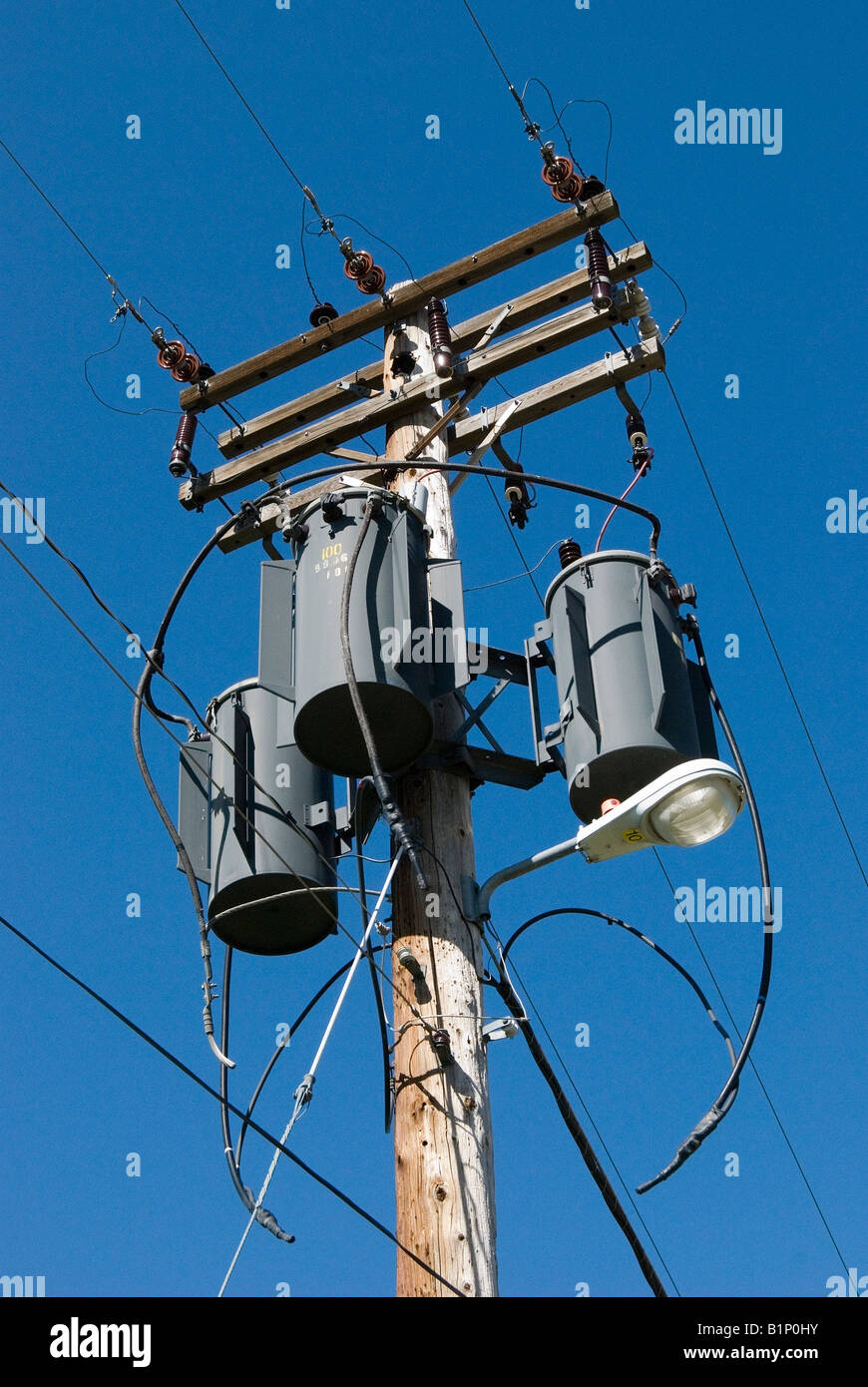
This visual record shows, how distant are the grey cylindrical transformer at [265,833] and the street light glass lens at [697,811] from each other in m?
1.60

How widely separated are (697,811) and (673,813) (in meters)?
0.10

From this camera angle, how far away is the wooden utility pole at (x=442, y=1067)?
5840 millimetres

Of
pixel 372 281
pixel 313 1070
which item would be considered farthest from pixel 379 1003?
pixel 372 281

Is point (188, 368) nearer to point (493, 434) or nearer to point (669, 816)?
point (493, 434)

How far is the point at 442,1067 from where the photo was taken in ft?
20.3

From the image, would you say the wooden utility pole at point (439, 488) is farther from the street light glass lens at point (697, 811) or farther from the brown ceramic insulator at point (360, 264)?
the street light glass lens at point (697, 811)

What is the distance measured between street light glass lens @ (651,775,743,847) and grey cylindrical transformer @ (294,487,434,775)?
1147 mm

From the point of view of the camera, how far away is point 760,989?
6.41 metres

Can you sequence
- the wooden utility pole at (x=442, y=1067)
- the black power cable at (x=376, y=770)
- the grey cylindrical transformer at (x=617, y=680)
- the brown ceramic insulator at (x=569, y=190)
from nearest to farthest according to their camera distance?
the wooden utility pole at (x=442, y=1067) < the black power cable at (x=376, y=770) < the grey cylindrical transformer at (x=617, y=680) < the brown ceramic insulator at (x=569, y=190)

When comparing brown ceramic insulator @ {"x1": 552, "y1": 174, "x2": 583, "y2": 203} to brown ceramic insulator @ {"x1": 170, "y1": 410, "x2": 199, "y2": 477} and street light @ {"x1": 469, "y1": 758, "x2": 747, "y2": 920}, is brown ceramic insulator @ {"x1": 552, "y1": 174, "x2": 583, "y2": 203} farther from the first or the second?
street light @ {"x1": 469, "y1": 758, "x2": 747, "y2": 920}

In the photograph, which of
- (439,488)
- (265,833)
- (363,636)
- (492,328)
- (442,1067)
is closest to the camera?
(442,1067)

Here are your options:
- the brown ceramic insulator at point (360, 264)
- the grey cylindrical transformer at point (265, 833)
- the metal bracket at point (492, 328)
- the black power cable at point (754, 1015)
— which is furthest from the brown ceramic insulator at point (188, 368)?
the black power cable at point (754, 1015)
